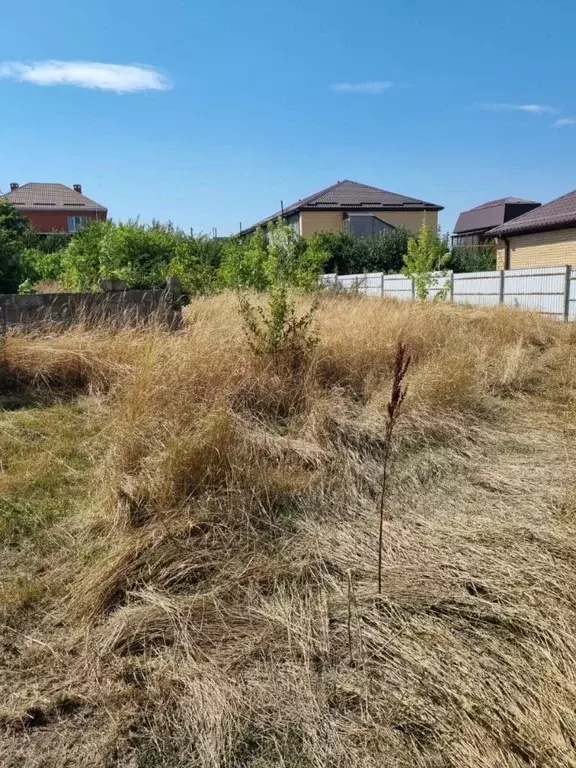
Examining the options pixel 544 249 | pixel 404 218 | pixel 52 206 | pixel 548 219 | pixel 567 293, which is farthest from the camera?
pixel 52 206

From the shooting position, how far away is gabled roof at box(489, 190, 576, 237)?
60.3ft

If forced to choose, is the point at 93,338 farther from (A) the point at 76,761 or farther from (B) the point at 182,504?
(A) the point at 76,761

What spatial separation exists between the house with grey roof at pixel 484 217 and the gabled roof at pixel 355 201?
3651 millimetres

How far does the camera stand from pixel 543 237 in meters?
20.1

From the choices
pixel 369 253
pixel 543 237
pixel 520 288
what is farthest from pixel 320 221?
pixel 520 288

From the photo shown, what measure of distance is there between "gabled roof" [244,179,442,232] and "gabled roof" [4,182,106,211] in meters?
19.1

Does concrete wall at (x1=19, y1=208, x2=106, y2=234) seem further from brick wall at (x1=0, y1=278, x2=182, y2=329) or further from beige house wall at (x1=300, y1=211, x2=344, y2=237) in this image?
brick wall at (x1=0, y1=278, x2=182, y2=329)

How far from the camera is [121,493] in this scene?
10.3 ft

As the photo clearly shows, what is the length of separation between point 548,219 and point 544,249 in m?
1.14

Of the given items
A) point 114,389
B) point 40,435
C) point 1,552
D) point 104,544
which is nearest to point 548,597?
point 104,544

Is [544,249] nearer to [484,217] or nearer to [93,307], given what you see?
[93,307]

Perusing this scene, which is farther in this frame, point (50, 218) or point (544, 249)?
point (50, 218)

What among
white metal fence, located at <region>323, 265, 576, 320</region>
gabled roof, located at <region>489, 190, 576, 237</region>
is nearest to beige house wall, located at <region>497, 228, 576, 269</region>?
gabled roof, located at <region>489, 190, 576, 237</region>

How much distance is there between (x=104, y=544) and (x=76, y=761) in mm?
1202
